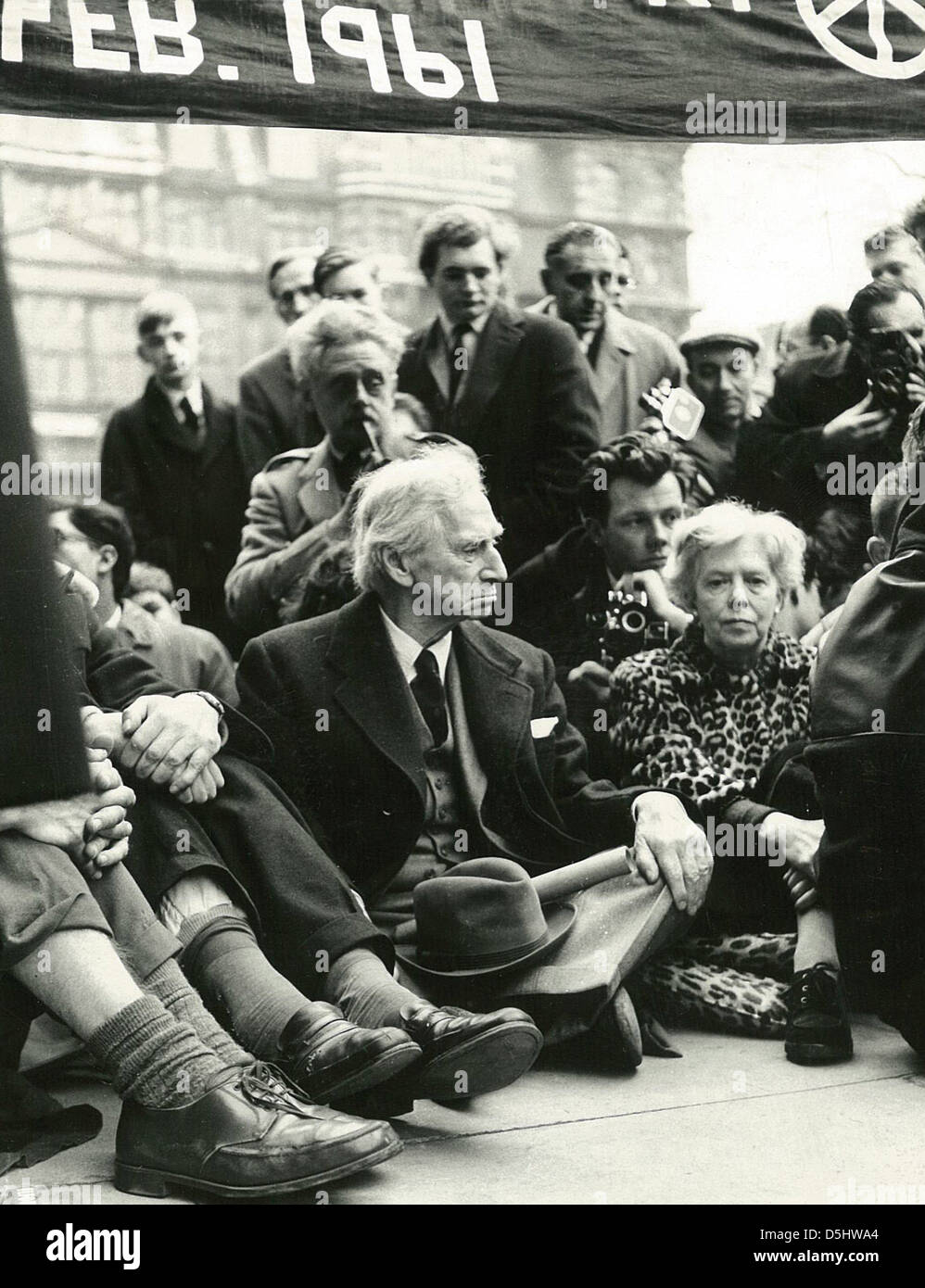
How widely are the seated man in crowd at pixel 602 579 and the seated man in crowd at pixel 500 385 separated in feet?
0.27

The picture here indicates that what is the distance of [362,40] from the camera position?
543cm

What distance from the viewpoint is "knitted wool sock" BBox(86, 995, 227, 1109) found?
4.55 meters

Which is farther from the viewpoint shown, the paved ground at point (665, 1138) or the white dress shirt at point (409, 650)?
the white dress shirt at point (409, 650)

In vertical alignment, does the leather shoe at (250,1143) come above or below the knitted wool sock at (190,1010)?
below

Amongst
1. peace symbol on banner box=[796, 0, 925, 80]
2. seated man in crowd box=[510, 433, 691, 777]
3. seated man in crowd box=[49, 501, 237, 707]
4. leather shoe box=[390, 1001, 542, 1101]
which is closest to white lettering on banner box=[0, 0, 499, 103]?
peace symbol on banner box=[796, 0, 925, 80]

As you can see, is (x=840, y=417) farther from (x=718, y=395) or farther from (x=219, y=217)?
(x=219, y=217)

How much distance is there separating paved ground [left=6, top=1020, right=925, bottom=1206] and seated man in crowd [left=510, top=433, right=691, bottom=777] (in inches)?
39.6

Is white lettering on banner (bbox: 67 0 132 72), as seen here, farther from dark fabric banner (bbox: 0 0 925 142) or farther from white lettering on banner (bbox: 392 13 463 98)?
white lettering on banner (bbox: 392 13 463 98)

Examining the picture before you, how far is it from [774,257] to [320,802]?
91.8 inches

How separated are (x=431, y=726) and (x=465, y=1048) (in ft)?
3.38

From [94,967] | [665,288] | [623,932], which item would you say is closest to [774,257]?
[665,288]

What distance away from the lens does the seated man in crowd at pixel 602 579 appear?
5338 mm

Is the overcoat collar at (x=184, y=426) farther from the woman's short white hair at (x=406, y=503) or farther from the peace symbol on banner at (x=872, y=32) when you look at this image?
the peace symbol on banner at (x=872, y=32)

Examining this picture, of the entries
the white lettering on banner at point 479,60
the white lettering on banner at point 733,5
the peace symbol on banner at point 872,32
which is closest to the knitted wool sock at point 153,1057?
the white lettering on banner at point 479,60
